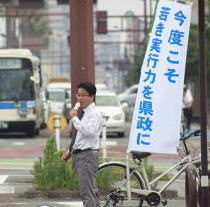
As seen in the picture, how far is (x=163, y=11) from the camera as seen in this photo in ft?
38.0

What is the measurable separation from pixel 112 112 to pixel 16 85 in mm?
3471

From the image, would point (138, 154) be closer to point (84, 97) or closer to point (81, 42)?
point (84, 97)

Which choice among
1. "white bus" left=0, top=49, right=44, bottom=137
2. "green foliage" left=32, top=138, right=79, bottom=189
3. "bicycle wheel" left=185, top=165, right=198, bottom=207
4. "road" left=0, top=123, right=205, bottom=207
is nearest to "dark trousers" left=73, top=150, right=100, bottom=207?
"bicycle wheel" left=185, top=165, right=198, bottom=207

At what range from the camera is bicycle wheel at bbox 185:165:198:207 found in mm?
11189

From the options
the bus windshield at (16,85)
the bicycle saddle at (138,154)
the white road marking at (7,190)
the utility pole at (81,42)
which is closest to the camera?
the bicycle saddle at (138,154)

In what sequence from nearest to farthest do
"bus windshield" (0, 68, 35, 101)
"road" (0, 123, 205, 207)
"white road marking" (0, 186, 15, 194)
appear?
"road" (0, 123, 205, 207) → "white road marking" (0, 186, 15, 194) → "bus windshield" (0, 68, 35, 101)

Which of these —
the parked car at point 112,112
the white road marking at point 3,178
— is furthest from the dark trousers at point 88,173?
the parked car at point 112,112

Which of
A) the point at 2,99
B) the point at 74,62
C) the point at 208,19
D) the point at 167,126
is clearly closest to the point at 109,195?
the point at 167,126

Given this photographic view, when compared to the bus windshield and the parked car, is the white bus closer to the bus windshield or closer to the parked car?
the bus windshield

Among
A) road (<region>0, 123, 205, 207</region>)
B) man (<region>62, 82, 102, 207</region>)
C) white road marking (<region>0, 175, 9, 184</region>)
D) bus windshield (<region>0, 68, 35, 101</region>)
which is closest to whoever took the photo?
man (<region>62, 82, 102, 207</region>)

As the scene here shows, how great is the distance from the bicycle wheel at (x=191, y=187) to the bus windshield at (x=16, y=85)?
2217cm

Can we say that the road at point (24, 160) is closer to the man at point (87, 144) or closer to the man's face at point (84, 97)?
the man at point (87, 144)

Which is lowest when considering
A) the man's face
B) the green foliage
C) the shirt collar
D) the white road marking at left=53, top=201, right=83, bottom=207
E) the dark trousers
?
the white road marking at left=53, top=201, right=83, bottom=207

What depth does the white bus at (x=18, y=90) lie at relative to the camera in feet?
109
